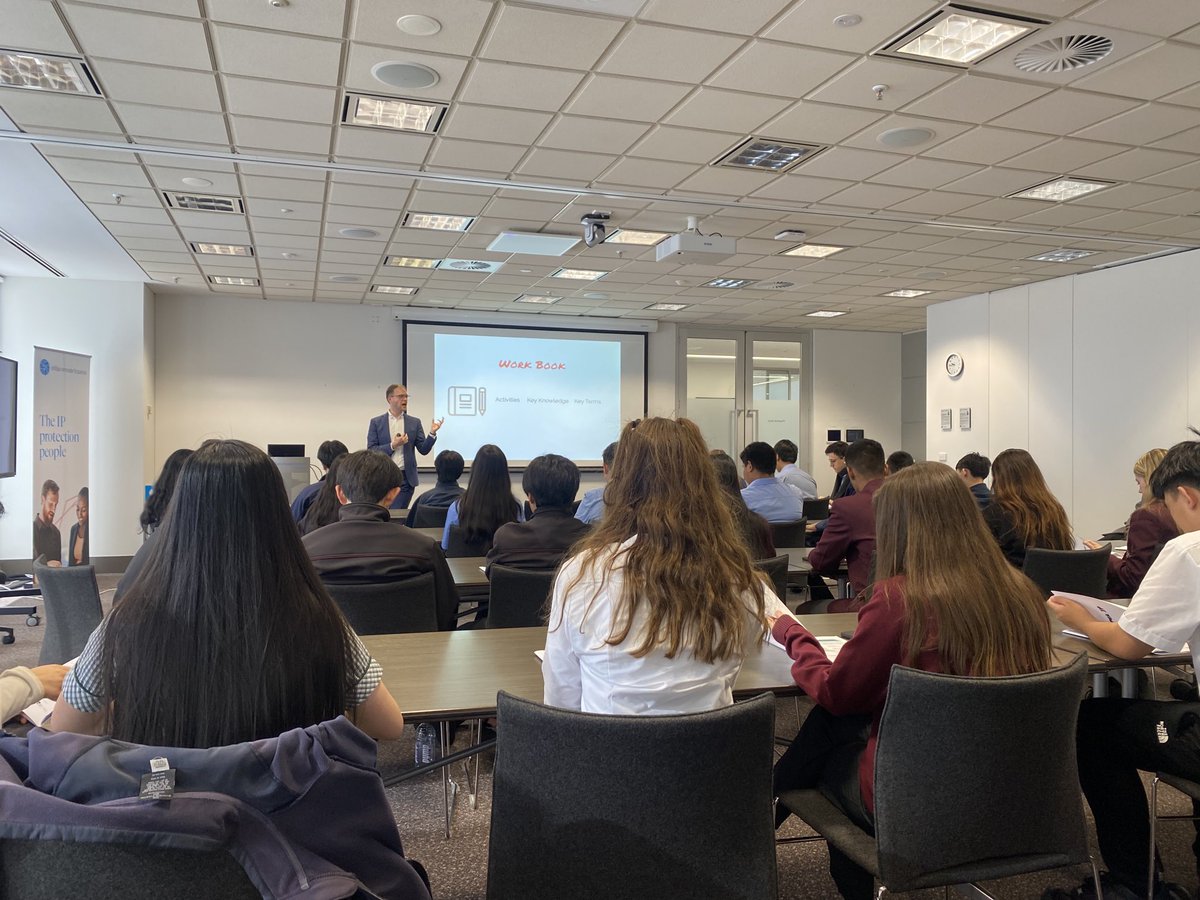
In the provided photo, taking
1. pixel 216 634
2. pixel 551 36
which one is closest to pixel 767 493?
pixel 551 36

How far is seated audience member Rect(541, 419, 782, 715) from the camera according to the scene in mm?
1616

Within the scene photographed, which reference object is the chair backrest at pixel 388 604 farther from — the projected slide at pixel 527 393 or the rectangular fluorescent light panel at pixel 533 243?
the projected slide at pixel 527 393

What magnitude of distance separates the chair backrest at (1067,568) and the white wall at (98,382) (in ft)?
28.2

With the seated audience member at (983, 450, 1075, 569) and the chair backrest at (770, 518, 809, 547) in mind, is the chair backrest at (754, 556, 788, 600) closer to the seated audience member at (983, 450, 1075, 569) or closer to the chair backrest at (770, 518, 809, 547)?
the seated audience member at (983, 450, 1075, 569)

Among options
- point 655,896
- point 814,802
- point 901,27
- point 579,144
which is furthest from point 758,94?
point 655,896

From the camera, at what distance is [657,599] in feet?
5.29

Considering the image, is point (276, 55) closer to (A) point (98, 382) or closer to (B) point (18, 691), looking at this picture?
(B) point (18, 691)

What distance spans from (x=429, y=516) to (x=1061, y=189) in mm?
4829

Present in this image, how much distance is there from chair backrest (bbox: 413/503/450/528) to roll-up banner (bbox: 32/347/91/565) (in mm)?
2745

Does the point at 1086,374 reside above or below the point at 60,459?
above

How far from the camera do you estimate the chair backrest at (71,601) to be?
→ 299cm

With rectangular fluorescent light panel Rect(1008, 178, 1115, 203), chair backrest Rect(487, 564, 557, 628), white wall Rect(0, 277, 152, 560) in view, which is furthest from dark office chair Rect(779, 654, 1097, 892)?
white wall Rect(0, 277, 152, 560)

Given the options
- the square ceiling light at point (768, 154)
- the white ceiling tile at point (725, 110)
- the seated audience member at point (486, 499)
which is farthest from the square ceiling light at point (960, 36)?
the seated audience member at point (486, 499)

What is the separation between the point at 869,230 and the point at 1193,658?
519 centimetres
